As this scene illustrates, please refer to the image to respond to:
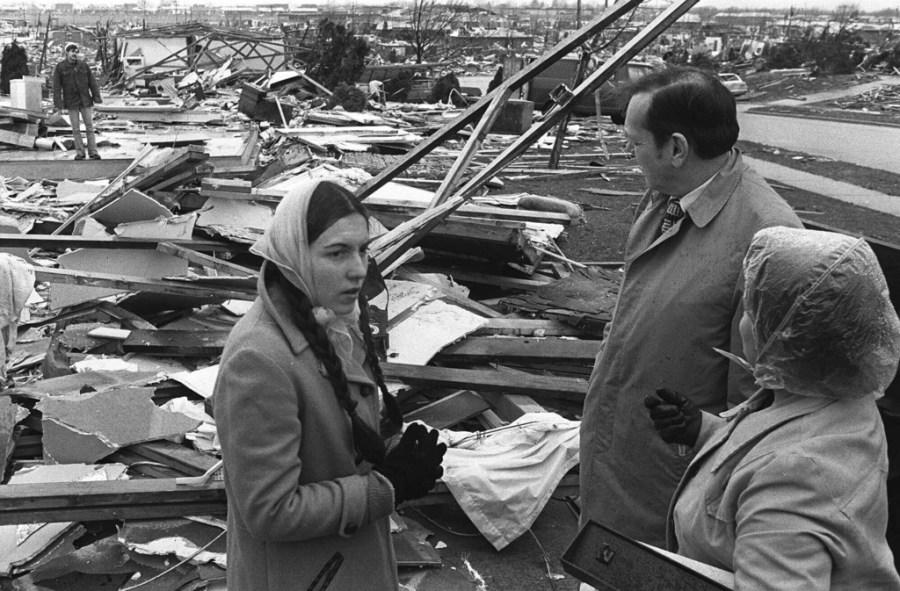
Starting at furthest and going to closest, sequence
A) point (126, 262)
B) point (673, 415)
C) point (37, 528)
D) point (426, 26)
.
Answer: point (426, 26), point (126, 262), point (37, 528), point (673, 415)

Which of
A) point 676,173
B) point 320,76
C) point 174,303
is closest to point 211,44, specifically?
point 320,76

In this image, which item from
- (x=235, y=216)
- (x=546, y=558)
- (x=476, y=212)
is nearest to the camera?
(x=546, y=558)

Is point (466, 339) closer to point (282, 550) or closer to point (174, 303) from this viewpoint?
point (174, 303)

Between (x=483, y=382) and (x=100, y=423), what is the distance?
6.66 feet

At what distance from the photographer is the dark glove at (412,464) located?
85.3 inches

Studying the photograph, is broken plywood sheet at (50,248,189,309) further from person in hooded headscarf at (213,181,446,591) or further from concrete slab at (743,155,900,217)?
concrete slab at (743,155,900,217)

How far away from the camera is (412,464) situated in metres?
2.18

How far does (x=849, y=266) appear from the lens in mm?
1459

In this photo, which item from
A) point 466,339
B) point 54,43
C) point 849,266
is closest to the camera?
point 849,266

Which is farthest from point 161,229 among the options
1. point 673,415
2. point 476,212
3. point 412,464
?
point 673,415

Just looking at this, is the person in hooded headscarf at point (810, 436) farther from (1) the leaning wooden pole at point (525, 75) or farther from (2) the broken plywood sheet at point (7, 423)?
(2) the broken plywood sheet at point (7, 423)

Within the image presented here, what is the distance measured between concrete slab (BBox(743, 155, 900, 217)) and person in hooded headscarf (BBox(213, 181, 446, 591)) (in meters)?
11.0

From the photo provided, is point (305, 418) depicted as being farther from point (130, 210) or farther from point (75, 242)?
point (130, 210)

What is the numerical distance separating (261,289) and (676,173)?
130 centimetres
